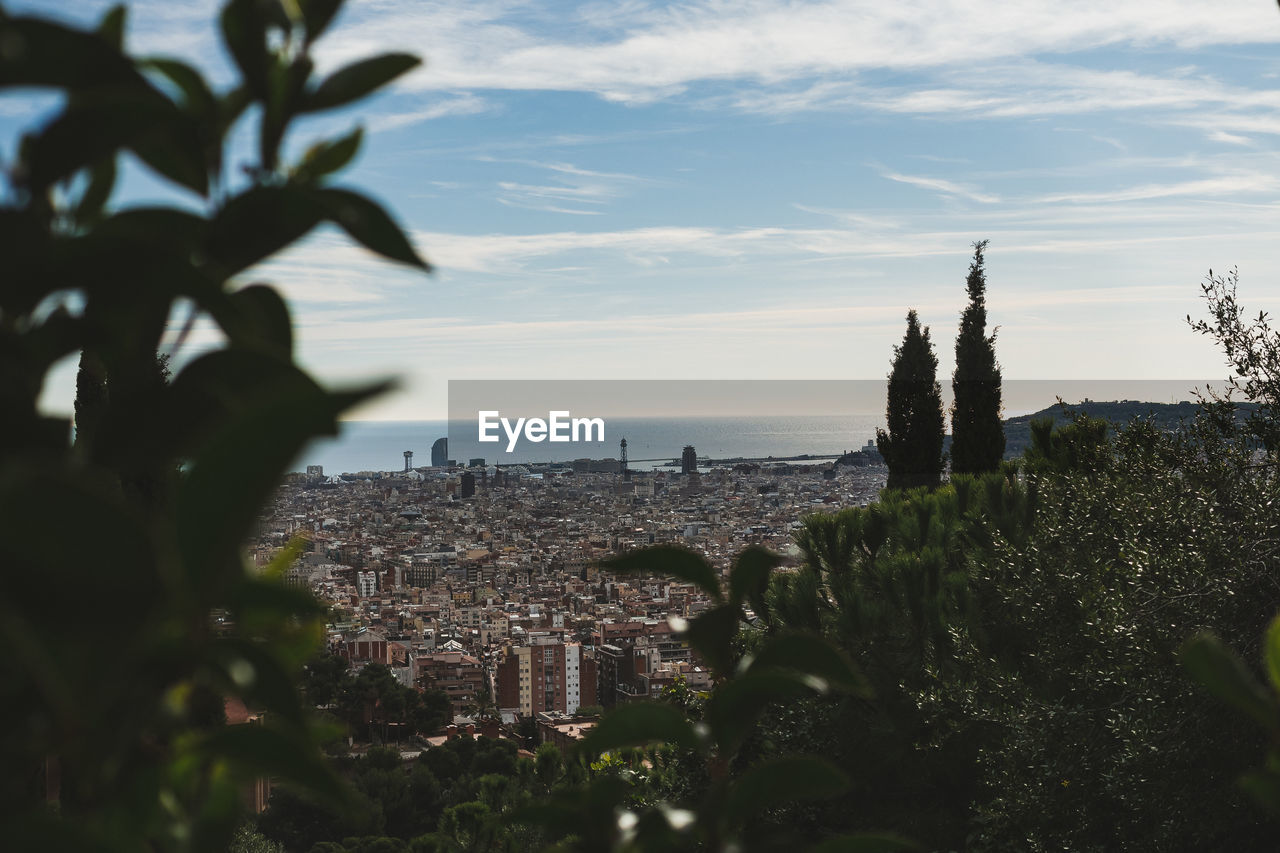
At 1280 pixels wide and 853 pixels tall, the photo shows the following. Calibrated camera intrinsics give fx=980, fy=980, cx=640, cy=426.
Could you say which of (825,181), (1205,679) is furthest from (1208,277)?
(825,181)

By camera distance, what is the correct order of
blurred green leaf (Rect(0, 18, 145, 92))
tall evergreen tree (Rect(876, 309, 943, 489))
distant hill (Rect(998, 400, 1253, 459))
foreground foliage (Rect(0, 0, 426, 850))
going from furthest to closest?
tall evergreen tree (Rect(876, 309, 943, 489)) → distant hill (Rect(998, 400, 1253, 459)) → blurred green leaf (Rect(0, 18, 145, 92)) → foreground foliage (Rect(0, 0, 426, 850))

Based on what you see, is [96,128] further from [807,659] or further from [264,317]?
[807,659]

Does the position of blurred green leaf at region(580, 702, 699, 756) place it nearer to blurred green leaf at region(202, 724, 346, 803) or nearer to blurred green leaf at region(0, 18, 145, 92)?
blurred green leaf at region(202, 724, 346, 803)

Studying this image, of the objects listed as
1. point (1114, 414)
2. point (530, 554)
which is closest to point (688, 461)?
point (530, 554)

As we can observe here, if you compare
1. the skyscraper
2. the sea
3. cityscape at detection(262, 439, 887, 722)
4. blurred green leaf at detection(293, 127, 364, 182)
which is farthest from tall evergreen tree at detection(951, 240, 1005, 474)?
blurred green leaf at detection(293, 127, 364, 182)

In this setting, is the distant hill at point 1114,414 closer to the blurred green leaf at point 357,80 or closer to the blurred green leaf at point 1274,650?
the blurred green leaf at point 1274,650

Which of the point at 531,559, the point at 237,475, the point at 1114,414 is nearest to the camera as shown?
the point at 237,475
